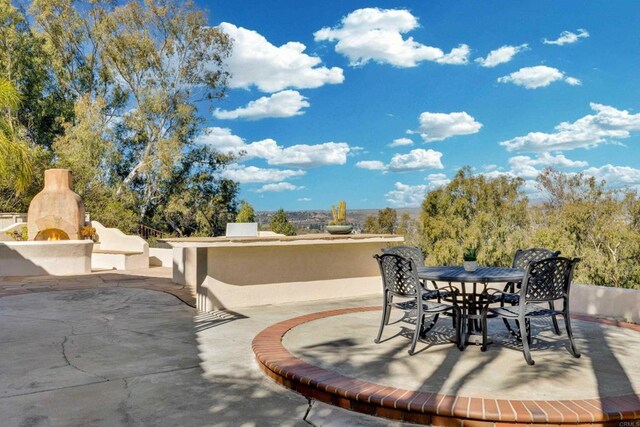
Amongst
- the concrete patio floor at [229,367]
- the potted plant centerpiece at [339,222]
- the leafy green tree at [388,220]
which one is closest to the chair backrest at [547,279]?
the concrete patio floor at [229,367]

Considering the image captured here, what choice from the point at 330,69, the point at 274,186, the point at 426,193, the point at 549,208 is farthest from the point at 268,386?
the point at 330,69

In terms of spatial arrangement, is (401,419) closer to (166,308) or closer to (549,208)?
(166,308)

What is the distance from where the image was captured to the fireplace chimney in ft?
44.4

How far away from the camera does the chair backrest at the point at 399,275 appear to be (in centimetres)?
412

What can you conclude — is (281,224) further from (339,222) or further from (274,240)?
(274,240)

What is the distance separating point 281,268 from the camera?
711 cm

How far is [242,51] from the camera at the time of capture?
2797cm

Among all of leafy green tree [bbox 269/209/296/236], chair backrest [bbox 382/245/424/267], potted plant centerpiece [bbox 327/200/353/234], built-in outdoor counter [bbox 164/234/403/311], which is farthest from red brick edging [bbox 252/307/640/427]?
leafy green tree [bbox 269/209/296/236]

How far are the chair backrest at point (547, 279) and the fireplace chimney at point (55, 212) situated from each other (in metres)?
13.4

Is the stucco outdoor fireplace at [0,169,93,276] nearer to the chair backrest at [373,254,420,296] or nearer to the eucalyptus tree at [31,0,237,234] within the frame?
the chair backrest at [373,254,420,296]

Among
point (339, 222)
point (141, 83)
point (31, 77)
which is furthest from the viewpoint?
point (141, 83)

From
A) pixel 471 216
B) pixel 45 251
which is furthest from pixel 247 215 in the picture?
pixel 471 216

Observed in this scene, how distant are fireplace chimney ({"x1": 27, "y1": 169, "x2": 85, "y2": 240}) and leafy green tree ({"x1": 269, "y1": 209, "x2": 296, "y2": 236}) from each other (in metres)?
7.76

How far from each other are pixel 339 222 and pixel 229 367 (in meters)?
5.17
